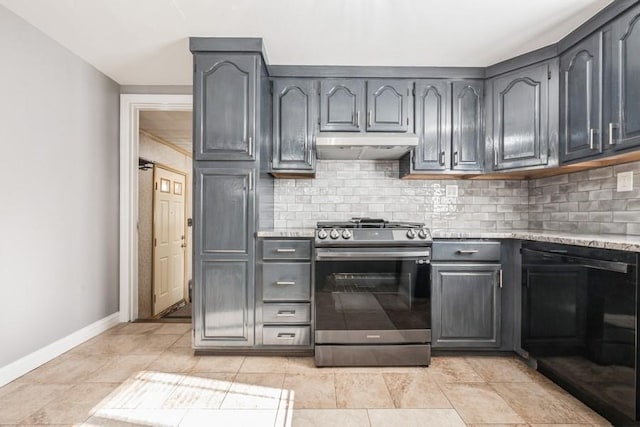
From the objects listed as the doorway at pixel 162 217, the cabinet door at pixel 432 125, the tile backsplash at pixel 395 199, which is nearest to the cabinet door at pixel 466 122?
the cabinet door at pixel 432 125

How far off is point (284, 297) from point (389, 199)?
139 cm

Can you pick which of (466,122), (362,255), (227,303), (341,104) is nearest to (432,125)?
(466,122)

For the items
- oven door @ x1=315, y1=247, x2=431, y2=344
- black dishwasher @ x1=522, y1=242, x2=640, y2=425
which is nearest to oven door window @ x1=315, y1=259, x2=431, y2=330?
oven door @ x1=315, y1=247, x2=431, y2=344

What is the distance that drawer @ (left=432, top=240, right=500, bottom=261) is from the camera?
2592 mm

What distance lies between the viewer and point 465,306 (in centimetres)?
259

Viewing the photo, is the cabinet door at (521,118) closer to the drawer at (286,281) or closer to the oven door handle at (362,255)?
the oven door handle at (362,255)

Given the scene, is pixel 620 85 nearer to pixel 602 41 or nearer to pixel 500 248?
pixel 602 41

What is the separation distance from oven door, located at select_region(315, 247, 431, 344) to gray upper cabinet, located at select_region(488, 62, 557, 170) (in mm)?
1137

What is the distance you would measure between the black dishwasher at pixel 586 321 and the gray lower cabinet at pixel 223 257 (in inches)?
77.9

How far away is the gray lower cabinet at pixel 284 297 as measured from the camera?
2580 millimetres

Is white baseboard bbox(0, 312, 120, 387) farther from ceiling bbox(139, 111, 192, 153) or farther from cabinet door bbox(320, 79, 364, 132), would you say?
cabinet door bbox(320, 79, 364, 132)

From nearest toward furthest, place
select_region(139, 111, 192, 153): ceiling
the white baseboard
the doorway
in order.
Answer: the white baseboard → select_region(139, 111, 192, 153): ceiling → the doorway

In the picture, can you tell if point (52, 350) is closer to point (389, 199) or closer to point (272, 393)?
point (272, 393)

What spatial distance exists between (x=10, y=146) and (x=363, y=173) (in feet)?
8.59
